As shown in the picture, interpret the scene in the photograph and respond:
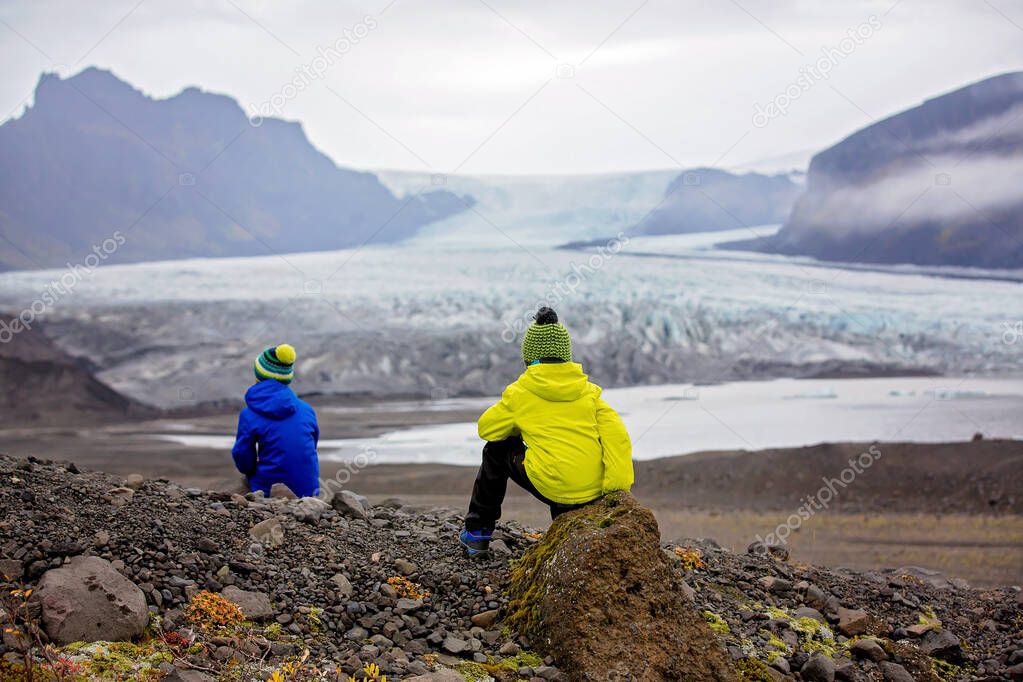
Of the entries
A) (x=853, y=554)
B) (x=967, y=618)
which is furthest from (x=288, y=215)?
(x=967, y=618)

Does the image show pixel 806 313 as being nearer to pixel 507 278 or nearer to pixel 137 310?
pixel 507 278

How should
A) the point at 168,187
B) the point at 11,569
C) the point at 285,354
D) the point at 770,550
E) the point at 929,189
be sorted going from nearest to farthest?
the point at 11,569 < the point at 285,354 < the point at 770,550 < the point at 929,189 < the point at 168,187

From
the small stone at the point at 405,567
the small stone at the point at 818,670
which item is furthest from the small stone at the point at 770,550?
the small stone at the point at 405,567

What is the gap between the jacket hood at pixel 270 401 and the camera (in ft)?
22.8

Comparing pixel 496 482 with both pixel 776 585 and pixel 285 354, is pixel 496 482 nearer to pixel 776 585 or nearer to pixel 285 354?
pixel 776 585

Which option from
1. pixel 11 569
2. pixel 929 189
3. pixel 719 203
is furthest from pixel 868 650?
pixel 719 203

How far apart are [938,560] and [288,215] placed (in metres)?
39.0

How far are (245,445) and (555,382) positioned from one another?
2.72 m

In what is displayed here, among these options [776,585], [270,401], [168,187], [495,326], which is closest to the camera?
[776,585]

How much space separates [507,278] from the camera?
1355 inches

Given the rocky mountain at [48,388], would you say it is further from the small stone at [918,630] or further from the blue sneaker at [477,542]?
A: the small stone at [918,630]

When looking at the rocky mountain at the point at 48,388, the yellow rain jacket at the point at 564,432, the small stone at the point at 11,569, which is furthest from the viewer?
the rocky mountain at the point at 48,388

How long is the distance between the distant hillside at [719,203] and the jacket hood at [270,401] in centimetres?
3842

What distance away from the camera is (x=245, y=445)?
6.97 m
